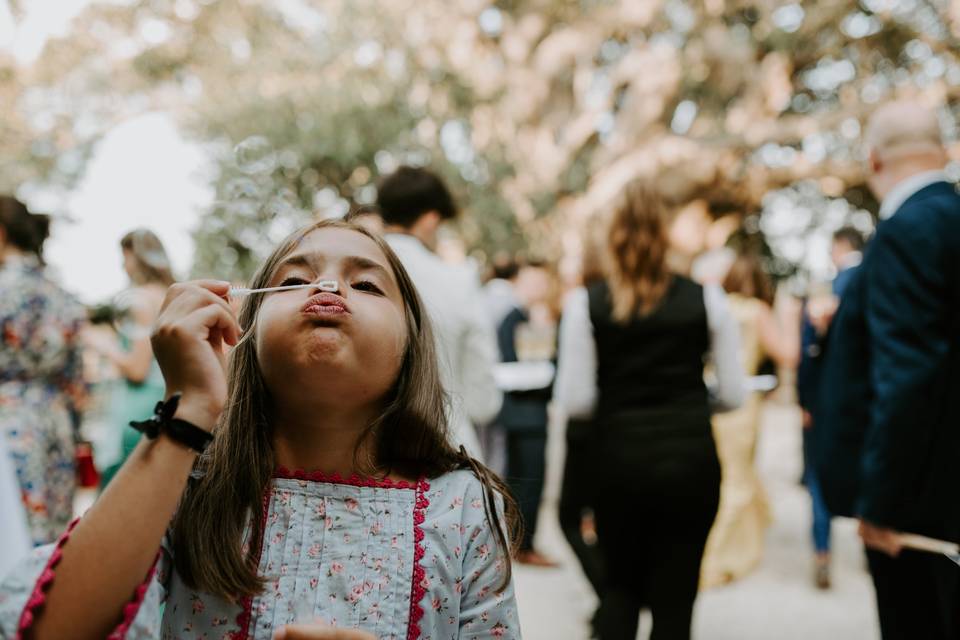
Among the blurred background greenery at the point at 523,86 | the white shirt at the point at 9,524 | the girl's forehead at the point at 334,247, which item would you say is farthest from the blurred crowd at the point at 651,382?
the blurred background greenery at the point at 523,86

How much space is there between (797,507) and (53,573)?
277 inches

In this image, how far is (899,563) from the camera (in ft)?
7.46

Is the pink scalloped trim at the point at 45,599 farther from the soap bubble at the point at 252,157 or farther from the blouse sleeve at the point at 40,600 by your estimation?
the soap bubble at the point at 252,157

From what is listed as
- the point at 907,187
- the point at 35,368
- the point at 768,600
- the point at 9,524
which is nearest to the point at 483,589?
the point at 9,524

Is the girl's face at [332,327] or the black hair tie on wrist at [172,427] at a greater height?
the girl's face at [332,327]

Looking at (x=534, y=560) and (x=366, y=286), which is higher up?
(x=366, y=286)

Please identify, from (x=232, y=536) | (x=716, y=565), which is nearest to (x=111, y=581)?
(x=232, y=536)

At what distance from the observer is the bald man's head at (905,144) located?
244 centimetres

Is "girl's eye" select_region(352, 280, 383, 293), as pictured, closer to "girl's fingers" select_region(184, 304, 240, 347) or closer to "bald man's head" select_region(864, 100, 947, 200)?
"girl's fingers" select_region(184, 304, 240, 347)

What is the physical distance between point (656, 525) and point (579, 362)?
0.60m

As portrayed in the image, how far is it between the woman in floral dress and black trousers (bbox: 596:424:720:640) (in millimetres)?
2240

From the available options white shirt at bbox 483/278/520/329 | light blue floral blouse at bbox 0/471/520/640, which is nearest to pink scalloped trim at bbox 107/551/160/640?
light blue floral blouse at bbox 0/471/520/640

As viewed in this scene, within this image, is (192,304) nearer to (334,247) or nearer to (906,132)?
(334,247)

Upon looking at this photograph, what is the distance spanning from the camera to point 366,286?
127 cm
